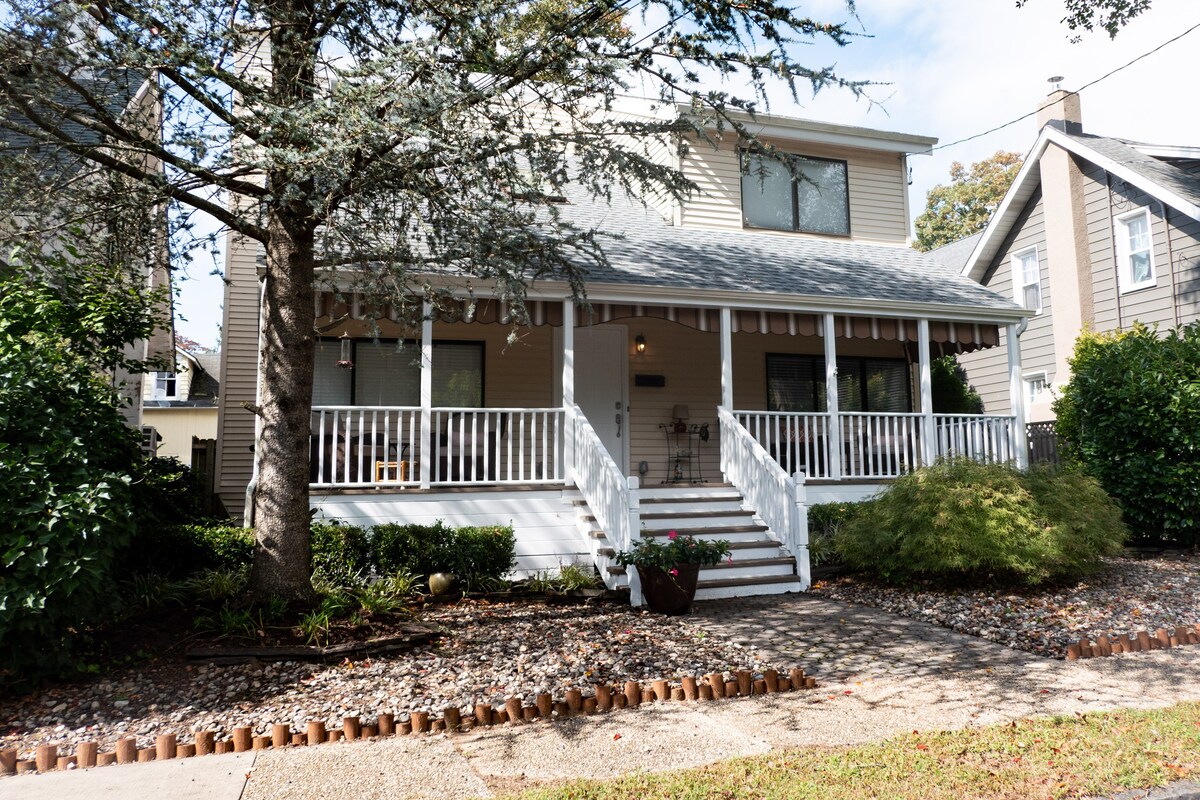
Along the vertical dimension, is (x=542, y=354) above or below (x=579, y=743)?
above

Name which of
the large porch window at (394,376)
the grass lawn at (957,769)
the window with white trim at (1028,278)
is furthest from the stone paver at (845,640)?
the window with white trim at (1028,278)

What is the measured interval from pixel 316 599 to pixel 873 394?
1011cm

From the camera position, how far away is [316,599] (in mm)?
6242

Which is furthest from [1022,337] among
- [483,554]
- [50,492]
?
[50,492]

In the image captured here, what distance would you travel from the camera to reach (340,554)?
7.54 meters

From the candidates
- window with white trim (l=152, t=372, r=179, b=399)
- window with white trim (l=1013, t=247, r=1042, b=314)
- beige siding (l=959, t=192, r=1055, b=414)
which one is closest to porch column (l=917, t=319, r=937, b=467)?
beige siding (l=959, t=192, r=1055, b=414)

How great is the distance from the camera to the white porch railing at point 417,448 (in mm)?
8547

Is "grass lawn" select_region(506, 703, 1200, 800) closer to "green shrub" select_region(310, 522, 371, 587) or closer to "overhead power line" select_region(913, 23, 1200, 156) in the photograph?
"green shrub" select_region(310, 522, 371, 587)

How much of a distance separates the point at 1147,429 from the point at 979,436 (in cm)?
215

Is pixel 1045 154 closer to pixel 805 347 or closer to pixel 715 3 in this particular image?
pixel 805 347

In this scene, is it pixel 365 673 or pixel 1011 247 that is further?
pixel 1011 247

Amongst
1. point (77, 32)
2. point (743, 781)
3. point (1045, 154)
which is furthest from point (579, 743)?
point (1045, 154)

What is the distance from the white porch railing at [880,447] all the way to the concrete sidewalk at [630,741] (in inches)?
206

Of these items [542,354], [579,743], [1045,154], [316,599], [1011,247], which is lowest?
[579,743]
